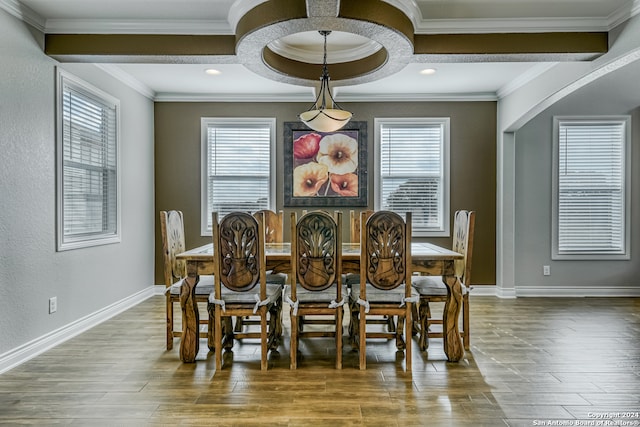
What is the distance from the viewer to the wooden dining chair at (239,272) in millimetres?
2775

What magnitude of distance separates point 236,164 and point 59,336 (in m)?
2.82

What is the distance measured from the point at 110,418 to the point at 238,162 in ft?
12.0

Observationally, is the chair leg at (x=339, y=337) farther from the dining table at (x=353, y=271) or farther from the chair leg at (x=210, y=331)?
the chair leg at (x=210, y=331)

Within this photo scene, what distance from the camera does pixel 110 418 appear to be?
7.13 ft

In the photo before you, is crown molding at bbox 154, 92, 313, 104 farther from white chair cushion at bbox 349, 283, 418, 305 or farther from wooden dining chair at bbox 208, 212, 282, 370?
white chair cushion at bbox 349, 283, 418, 305

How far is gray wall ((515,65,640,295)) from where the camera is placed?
5262 millimetres

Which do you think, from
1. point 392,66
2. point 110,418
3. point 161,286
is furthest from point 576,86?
point 161,286

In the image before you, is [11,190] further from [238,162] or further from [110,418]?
[238,162]

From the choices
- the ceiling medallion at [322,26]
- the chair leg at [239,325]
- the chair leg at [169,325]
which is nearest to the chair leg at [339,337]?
the chair leg at [239,325]

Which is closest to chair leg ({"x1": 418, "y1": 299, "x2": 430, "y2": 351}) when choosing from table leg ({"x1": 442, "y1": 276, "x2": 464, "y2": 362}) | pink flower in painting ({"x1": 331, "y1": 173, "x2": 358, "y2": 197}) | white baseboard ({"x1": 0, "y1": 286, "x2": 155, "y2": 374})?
table leg ({"x1": 442, "y1": 276, "x2": 464, "y2": 362})

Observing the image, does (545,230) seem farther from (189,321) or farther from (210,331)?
(189,321)

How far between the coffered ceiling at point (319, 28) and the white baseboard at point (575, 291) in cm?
283

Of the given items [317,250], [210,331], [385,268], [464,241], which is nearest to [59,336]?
[210,331]

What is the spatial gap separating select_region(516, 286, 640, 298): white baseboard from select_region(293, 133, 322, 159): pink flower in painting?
128 inches
